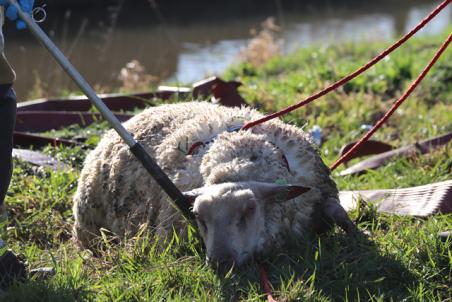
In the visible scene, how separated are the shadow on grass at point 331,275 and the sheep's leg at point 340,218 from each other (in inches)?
4.7

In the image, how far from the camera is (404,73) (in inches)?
342

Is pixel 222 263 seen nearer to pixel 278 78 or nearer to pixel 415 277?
pixel 415 277

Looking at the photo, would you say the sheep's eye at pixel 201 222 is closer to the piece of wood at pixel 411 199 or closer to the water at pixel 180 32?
the piece of wood at pixel 411 199

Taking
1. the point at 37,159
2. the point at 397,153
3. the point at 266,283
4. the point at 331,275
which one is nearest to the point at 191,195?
the point at 266,283

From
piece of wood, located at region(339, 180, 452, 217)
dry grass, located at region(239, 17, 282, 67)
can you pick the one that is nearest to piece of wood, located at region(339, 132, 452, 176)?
piece of wood, located at region(339, 180, 452, 217)

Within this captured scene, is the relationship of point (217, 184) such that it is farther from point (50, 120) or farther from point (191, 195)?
point (50, 120)

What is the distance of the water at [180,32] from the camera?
40.0 feet

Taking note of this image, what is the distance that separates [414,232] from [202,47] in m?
11.1

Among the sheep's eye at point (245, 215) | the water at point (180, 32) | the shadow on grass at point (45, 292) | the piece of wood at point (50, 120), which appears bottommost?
the water at point (180, 32)

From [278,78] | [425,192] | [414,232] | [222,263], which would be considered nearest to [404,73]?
[278,78]

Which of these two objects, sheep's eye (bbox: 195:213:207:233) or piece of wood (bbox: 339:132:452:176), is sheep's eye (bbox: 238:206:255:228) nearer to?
sheep's eye (bbox: 195:213:207:233)

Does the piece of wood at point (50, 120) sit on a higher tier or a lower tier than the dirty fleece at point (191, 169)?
lower

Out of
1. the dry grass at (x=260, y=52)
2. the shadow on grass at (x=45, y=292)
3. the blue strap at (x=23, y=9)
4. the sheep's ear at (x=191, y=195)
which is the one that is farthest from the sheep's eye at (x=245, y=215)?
the dry grass at (x=260, y=52)

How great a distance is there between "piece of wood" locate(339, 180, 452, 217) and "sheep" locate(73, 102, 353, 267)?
37 cm
